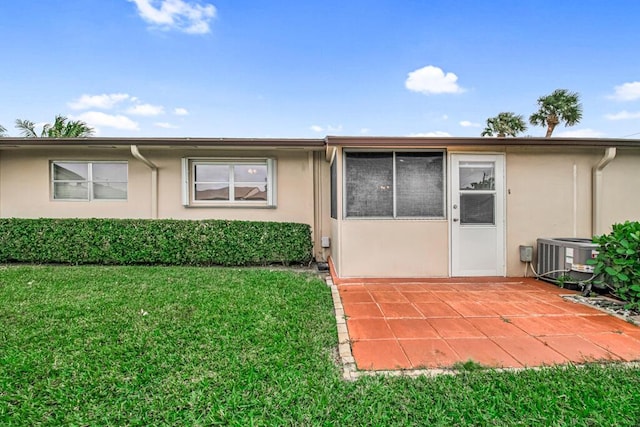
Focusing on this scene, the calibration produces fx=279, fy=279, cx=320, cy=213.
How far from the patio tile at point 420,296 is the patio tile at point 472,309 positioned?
27 cm

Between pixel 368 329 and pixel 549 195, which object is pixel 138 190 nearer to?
pixel 368 329

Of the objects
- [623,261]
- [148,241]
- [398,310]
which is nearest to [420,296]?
[398,310]

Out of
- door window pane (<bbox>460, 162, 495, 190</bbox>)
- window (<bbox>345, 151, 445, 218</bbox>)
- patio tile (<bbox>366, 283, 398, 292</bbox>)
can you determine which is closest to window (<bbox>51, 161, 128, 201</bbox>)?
window (<bbox>345, 151, 445, 218</bbox>)

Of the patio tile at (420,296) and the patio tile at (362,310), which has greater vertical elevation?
the patio tile at (420,296)

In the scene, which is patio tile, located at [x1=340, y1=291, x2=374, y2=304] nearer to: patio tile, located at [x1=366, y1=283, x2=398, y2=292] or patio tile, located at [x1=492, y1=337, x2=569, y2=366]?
patio tile, located at [x1=366, y1=283, x2=398, y2=292]

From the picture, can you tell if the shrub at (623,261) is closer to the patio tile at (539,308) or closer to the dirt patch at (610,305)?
the dirt patch at (610,305)

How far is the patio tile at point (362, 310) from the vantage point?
3391 millimetres

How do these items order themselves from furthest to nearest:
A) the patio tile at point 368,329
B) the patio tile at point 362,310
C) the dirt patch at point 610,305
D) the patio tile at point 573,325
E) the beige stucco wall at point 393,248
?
the beige stucco wall at point 393,248
the patio tile at point 362,310
the dirt patch at point 610,305
the patio tile at point 573,325
the patio tile at point 368,329

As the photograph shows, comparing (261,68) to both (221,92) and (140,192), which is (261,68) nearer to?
(221,92)

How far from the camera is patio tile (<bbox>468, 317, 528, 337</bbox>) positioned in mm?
2857

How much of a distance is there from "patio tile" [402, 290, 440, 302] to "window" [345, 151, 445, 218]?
4.71 ft

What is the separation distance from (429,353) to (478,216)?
3.55 meters

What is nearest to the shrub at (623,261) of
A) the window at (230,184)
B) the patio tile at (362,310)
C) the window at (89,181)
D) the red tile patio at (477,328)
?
the red tile patio at (477,328)

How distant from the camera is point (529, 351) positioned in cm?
251
